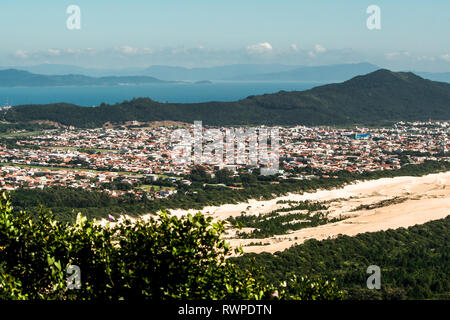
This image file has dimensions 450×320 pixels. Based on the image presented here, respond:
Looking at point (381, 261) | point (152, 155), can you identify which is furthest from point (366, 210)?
point (152, 155)

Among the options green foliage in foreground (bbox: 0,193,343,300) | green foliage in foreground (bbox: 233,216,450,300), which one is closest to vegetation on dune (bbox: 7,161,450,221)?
green foliage in foreground (bbox: 233,216,450,300)

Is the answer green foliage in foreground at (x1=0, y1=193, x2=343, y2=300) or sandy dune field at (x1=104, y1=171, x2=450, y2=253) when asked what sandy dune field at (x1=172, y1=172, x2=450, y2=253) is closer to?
sandy dune field at (x1=104, y1=171, x2=450, y2=253)

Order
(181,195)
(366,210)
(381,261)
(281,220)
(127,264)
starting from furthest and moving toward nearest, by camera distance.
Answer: (181,195)
(366,210)
(281,220)
(381,261)
(127,264)

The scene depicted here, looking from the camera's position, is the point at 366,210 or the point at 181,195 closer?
the point at 366,210

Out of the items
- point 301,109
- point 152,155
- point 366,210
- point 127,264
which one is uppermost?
point 301,109

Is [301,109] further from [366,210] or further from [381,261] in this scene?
[381,261]

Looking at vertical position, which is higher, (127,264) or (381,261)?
(127,264)

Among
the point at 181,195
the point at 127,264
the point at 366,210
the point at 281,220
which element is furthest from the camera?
the point at 181,195
